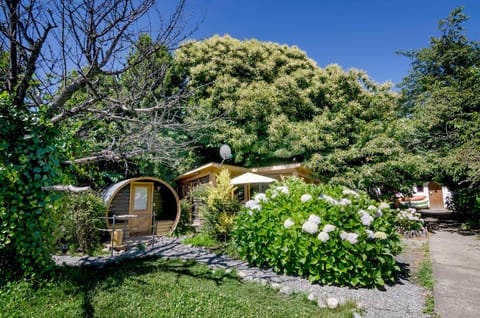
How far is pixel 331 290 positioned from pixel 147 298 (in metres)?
2.80

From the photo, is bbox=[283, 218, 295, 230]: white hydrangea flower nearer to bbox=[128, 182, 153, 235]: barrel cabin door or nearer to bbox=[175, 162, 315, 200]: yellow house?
bbox=[175, 162, 315, 200]: yellow house

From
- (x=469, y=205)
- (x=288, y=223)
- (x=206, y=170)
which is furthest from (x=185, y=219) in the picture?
(x=469, y=205)

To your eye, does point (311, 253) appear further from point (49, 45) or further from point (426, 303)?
point (49, 45)

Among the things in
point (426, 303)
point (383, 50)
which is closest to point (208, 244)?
point (426, 303)

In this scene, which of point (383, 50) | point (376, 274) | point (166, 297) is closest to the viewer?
point (166, 297)

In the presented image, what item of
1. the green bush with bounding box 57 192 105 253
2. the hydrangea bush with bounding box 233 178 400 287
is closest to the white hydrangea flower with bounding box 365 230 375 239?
the hydrangea bush with bounding box 233 178 400 287

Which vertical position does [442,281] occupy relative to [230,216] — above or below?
below

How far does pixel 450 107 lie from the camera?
10523mm

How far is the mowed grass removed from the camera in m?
3.04

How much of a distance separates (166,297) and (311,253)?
245 centimetres

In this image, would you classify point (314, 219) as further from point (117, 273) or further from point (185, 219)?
point (185, 219)

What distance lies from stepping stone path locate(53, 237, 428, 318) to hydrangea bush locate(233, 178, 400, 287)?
6.0 inches

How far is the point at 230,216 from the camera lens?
7.61 meters

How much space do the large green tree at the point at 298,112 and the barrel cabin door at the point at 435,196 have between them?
1611 cm
